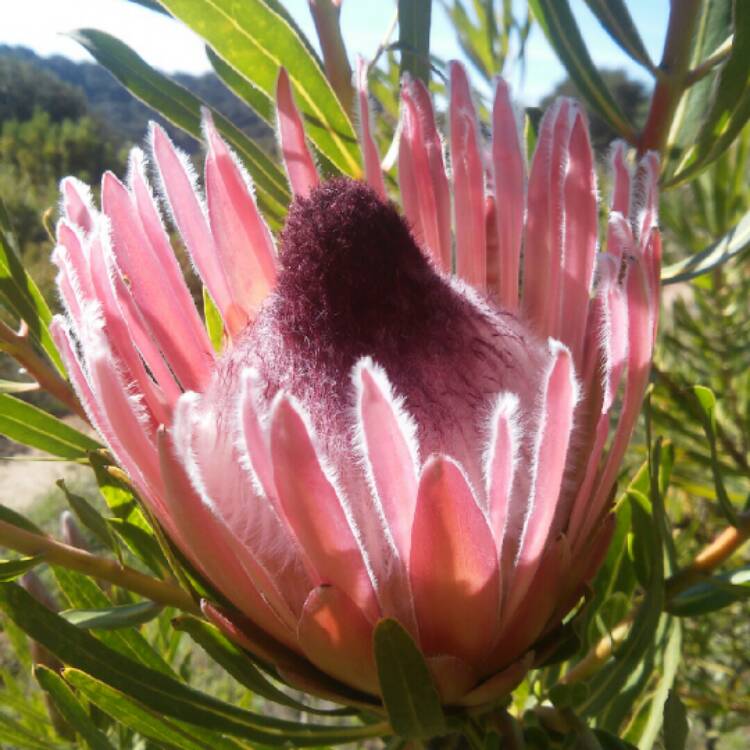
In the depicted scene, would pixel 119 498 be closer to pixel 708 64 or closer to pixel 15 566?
pixel 15 566

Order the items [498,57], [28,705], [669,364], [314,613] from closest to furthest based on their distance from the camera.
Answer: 1. [314,613]
2. [28,705]
3. [498,57]
4. [669,364]

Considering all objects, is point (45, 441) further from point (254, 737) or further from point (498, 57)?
point (498, 57)

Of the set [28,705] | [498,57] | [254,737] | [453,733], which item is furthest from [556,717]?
[498,57]

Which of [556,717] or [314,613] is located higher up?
[314,613]

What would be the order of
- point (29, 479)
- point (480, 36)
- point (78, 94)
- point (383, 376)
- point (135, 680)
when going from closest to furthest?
point (383, 376) < point (135, 680) < point (480, 36) < point (29, 479) < point (78, 94)

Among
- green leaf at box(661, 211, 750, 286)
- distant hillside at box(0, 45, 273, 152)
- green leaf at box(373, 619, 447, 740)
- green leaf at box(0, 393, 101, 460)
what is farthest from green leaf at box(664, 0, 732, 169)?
distant hillside at box(0, 45, 273, 152)

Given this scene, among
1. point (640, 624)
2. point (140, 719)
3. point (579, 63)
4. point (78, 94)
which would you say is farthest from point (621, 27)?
point (78, 94)

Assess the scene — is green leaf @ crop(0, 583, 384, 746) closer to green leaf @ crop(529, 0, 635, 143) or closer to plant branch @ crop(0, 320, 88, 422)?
plant branch @ crop(0, 320, 88, 422)
